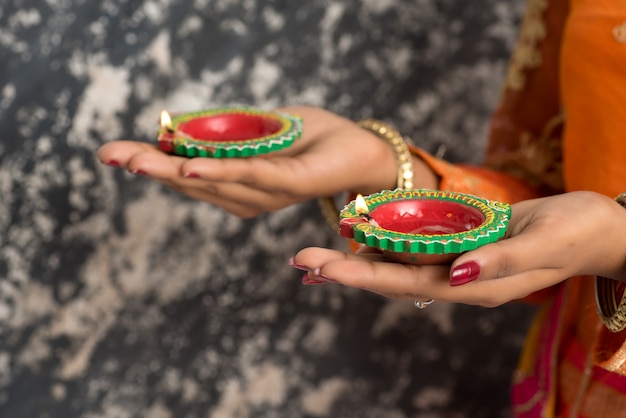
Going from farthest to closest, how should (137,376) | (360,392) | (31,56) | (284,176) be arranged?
(360,392) → (137,376) → (31,56) → (284,176)

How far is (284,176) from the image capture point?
0.61m

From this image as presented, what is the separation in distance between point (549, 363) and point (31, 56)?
→ 619 mm

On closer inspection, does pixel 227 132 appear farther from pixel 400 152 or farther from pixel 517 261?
pixel 517 261

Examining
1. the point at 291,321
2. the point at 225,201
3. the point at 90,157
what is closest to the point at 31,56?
the point at 90,157

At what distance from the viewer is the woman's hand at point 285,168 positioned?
0.58 metres

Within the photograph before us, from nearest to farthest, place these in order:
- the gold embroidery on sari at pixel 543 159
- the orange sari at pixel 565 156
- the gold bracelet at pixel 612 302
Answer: the gold bracelet at pixel 612 302 → the orange sari at pixel 565 156 → the gold embroidery on sari at pixel 543 159

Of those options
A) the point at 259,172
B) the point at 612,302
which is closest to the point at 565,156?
the point at 612,302

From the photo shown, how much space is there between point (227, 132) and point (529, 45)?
0.34 metres

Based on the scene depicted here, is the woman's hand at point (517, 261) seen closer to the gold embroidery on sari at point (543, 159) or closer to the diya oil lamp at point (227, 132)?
the diya oil lamp at point (227, 132)

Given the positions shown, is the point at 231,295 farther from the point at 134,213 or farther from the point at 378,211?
the point at 378,211

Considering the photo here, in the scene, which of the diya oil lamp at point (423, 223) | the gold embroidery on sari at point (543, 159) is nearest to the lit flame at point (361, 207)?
the diya oil lamp at point (423, 223)

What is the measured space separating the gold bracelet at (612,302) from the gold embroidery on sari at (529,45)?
30 cm

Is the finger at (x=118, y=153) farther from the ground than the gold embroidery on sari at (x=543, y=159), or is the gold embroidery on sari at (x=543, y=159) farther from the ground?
the finger at (x=118, y=153)

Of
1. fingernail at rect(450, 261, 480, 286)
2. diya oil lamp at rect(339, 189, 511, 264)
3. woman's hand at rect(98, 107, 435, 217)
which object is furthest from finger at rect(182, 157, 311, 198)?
fingernail at rect(450, 261, 480, 286)
